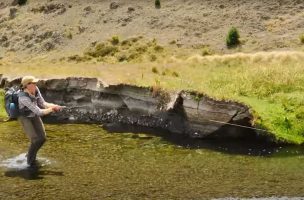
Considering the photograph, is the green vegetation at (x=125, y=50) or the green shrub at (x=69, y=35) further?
the green shrub at (x=69, y=35)

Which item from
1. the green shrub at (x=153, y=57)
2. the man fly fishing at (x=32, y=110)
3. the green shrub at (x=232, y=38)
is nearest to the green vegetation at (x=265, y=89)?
the man fly fishing at (x=32, y=110)

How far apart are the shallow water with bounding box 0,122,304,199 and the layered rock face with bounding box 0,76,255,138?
130 centimetres

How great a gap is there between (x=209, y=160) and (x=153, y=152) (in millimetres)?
2315

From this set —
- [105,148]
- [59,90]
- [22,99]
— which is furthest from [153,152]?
[59,90]

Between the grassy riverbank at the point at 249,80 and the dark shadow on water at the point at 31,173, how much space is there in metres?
7.86

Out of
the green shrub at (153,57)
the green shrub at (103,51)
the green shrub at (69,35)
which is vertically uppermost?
the green shrub at (69,35)

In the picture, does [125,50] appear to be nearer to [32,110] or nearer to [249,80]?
[249,80]

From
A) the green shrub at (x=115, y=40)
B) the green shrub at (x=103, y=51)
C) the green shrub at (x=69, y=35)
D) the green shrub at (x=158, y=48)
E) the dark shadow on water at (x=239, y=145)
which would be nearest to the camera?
the dark shadow on water at (x=239, y=145)

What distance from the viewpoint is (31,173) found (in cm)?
1848

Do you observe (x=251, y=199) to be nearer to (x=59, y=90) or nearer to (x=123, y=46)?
(x=59, y=90)

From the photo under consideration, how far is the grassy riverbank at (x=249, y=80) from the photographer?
22.5 m

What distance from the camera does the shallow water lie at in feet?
53.7

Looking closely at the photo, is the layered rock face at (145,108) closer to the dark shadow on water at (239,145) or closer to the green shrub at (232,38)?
the dark shadow on water at (239,145)

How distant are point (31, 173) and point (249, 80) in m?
12.5
